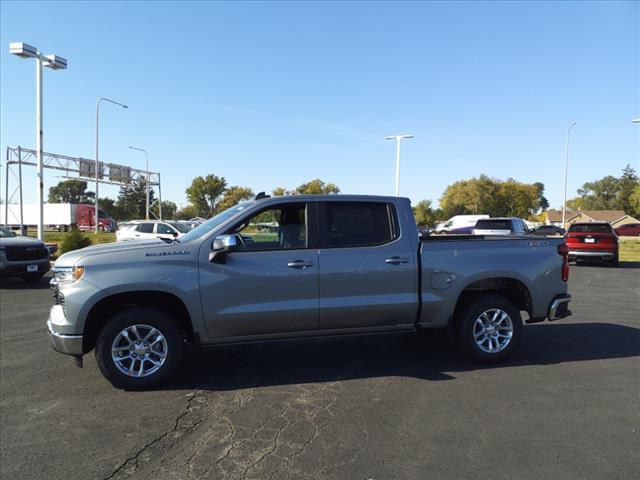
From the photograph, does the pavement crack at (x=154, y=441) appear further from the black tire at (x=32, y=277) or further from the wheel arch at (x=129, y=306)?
the black tire at (x=32, y=277)

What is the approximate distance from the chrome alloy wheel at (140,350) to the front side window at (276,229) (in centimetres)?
129

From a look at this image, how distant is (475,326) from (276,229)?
2.49 metres

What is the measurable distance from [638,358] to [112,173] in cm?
4480

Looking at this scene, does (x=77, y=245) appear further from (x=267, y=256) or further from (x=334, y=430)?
(x=334, y=430)

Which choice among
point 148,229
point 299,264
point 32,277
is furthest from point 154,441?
point 148,229

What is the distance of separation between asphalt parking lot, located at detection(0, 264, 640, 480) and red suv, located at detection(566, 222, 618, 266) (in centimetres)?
1254

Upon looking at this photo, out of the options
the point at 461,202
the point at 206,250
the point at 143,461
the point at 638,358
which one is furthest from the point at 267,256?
the point at 461,202

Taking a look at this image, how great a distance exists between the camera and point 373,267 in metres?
5.14

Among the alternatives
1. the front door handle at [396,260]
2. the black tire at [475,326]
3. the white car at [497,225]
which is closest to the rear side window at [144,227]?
the white car at [497,225]

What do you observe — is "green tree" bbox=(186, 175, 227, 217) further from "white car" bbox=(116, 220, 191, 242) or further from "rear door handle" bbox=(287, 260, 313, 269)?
"rear door handle" bbox=(287, 260, 313, 269)

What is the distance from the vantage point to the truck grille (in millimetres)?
12305

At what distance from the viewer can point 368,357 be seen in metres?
5.85

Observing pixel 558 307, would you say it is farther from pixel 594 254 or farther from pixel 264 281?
pixel 594 254

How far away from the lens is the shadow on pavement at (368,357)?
5173 mm
